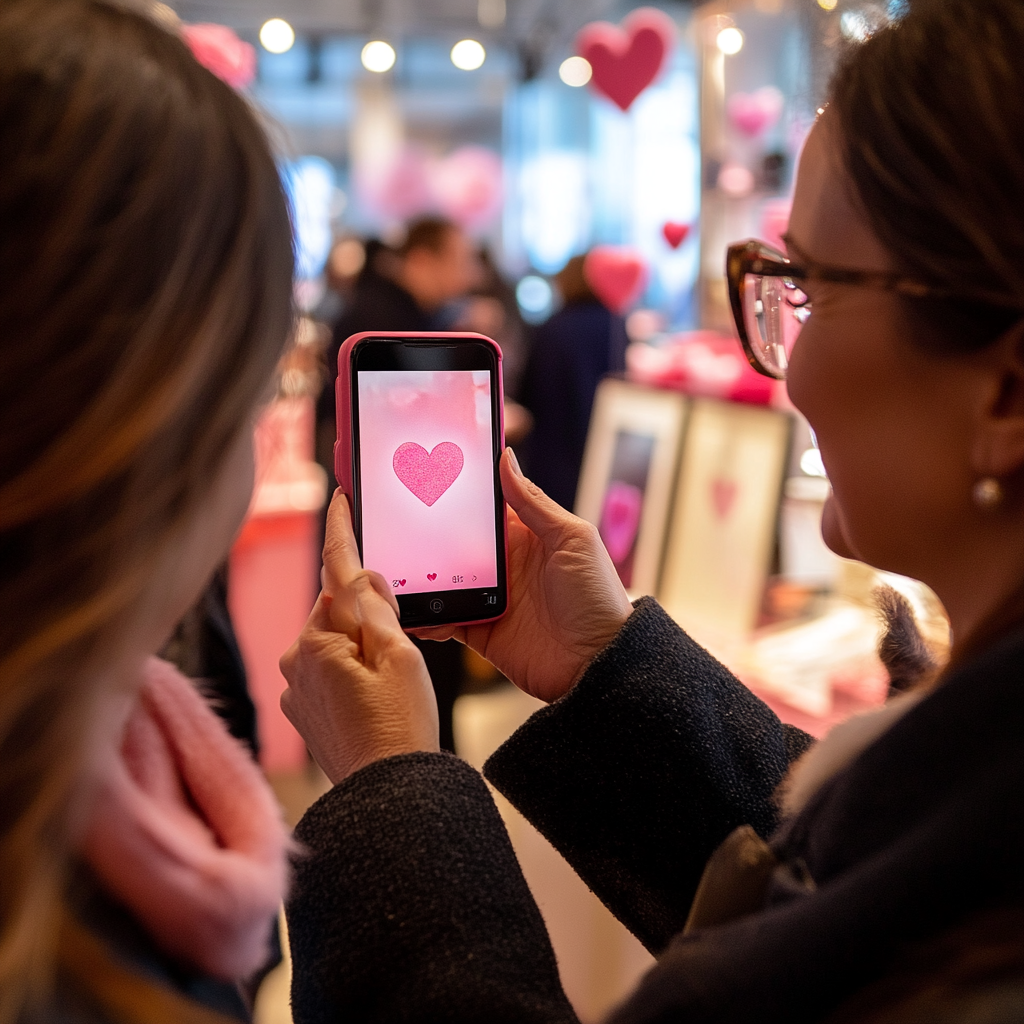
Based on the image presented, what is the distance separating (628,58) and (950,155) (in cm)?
254

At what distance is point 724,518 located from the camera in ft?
6.79

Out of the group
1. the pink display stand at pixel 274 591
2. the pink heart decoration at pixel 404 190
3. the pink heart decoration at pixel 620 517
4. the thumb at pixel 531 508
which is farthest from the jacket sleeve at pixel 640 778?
the pink heart decoration at pixel 404 190

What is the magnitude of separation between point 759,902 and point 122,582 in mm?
458

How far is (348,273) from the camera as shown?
18.1 feet

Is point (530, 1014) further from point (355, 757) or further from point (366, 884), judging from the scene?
point (355, 757)

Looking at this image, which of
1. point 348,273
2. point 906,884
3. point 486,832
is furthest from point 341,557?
point 348,273

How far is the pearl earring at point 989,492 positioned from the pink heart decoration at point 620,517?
5.29ft

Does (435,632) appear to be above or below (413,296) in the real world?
below

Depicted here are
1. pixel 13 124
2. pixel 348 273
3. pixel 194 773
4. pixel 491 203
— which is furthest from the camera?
pixel 491 203

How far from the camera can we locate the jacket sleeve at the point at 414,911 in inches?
26.3

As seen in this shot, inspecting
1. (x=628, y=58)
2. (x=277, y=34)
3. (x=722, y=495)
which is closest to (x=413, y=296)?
(x=628, y=58)

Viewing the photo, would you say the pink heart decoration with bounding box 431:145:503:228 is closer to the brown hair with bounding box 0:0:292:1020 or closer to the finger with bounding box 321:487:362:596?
the finger with bounding box 321:487:362:596

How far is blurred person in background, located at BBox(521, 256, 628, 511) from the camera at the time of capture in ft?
11.8

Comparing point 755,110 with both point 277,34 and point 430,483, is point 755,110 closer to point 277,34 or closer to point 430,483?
point 430,483
